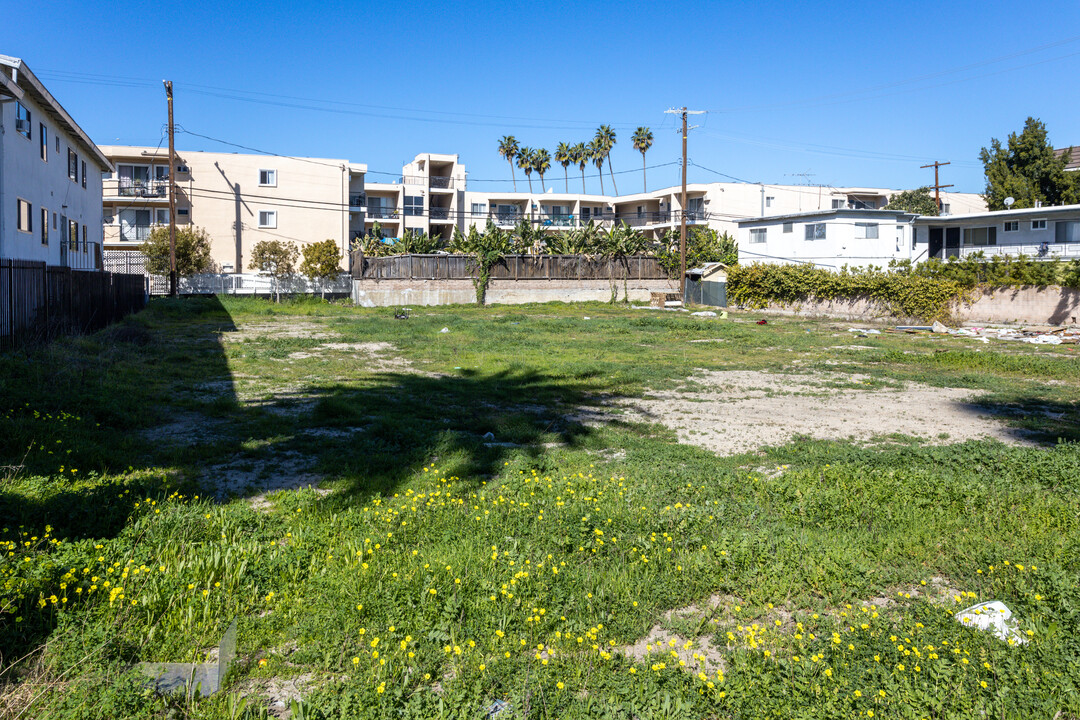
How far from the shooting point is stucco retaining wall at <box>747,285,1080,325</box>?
32.5 metres

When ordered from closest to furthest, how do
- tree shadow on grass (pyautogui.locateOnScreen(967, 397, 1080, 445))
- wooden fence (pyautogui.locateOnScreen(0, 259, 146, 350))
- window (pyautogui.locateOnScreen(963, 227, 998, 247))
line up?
tree shadow on grass (pyautogui.locateOnScreen(967, 397, 1080, 445)), wooden fence (pyautogui.locateOnScreen(0, 259, 146, 350)), window (pyautogui.locateOnScreen(963, 227, 998, 247))

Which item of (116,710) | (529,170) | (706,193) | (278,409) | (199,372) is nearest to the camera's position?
(116,710)

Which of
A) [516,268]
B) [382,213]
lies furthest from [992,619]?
[382,213]

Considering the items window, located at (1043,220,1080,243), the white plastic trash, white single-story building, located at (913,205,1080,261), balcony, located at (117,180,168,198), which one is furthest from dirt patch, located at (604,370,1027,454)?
balcony, located at (117,180,168,198)

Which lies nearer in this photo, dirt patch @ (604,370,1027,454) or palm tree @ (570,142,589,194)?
dirt patch @ (604,370,1027,454)

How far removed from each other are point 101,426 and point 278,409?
265 cm

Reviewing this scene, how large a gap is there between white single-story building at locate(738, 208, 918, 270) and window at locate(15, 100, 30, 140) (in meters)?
37.5

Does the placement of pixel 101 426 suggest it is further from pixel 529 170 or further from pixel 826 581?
pixel 529 170

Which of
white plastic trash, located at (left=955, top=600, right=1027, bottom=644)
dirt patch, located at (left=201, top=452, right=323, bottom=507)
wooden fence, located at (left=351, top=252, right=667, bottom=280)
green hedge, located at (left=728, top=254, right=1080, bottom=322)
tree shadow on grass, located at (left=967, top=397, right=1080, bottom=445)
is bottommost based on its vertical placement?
white plastic trash, located at (left=955, top=600, right=1027, bottom=644)

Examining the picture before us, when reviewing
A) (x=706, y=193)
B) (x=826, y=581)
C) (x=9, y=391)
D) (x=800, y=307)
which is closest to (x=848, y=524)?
(x=826, y=581)

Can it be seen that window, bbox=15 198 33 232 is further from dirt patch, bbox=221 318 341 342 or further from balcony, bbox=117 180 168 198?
balcony, bbox=117 180 168 198

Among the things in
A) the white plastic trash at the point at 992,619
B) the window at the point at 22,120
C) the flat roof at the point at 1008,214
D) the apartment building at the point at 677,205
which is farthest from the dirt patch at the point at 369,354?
the apartment building at the point at 677,205

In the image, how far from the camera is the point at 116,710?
3971mm

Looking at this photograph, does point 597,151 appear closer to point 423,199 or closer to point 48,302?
point 423,199
